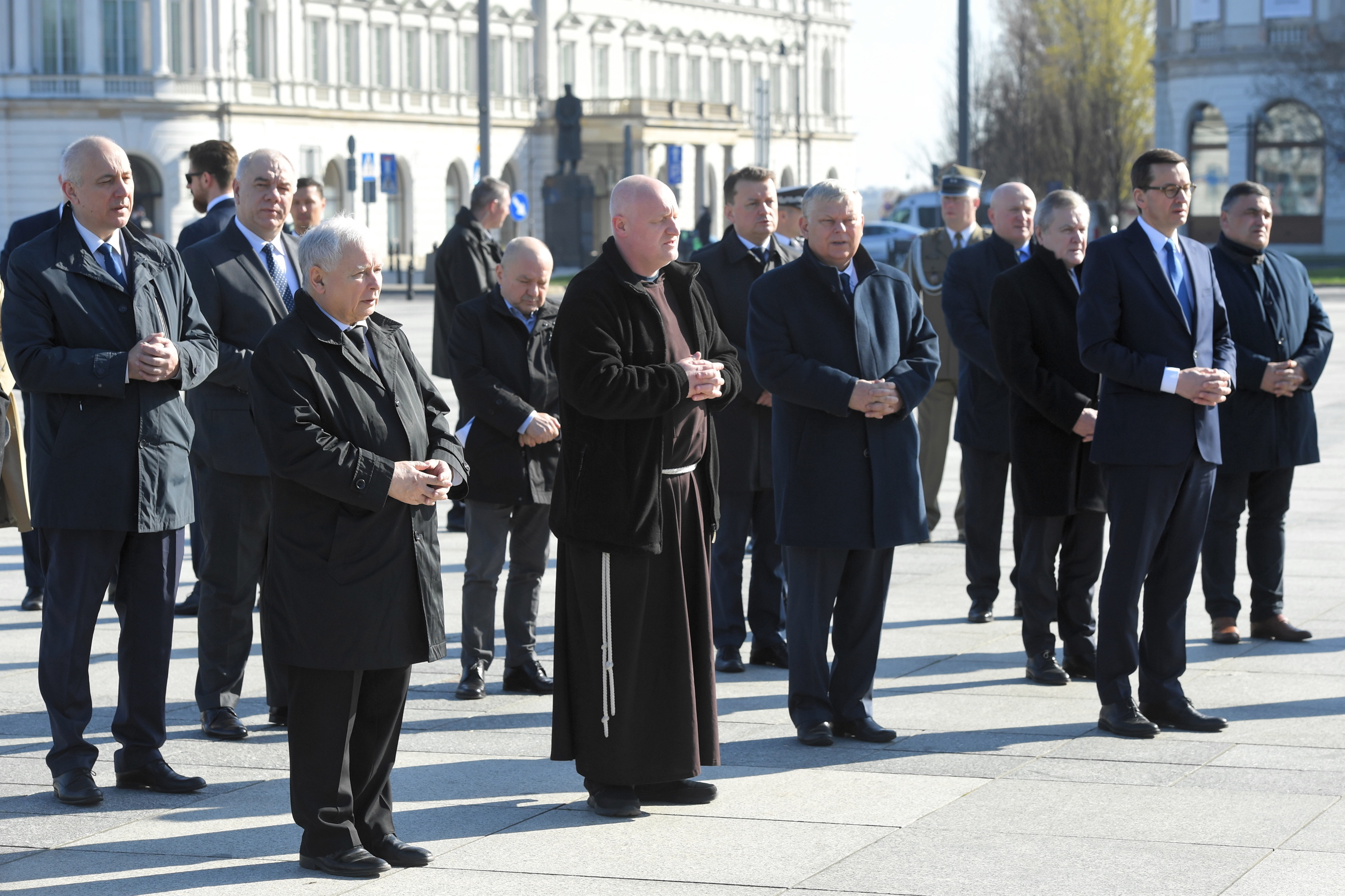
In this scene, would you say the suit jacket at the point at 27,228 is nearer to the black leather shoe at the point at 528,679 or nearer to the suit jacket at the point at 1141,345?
the black leather shoe at the point at 528,679

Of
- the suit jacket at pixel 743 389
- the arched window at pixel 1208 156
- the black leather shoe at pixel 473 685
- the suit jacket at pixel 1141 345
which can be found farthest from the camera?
the arched window at pixel 1208 156

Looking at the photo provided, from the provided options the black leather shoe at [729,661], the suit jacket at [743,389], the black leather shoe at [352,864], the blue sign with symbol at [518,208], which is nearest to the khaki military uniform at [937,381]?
the suit jacket at [743,389]

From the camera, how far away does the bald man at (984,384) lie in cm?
955

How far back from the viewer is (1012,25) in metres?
66.2

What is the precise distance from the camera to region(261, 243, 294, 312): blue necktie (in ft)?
24.8

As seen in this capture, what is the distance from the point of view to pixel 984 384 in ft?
32.0

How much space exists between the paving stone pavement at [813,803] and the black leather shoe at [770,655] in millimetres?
74

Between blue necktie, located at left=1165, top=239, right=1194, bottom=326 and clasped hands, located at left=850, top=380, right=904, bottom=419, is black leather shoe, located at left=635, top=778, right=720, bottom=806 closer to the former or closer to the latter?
clasped hands, located at left=850, top=380, right=904, bottom=419

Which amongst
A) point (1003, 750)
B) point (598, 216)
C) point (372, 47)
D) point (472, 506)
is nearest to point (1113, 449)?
point (1003, 750)

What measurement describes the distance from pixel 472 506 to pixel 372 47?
65323mm

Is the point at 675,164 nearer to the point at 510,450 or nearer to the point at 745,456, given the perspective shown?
the point at 745,456

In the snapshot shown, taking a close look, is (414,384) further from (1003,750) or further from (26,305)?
(1003,750)

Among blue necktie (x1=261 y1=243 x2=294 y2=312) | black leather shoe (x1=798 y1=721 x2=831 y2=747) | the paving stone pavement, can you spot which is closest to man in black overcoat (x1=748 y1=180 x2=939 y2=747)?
black leather shoe (x1=798 y1=721 x2=831 y2=747)

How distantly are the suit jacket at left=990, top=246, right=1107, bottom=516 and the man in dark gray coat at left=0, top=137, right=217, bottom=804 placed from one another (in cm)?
347
